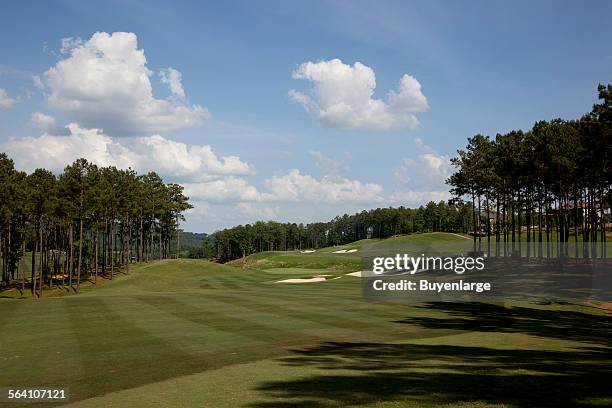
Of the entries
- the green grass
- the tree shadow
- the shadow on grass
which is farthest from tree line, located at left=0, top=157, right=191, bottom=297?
the shadow on grass

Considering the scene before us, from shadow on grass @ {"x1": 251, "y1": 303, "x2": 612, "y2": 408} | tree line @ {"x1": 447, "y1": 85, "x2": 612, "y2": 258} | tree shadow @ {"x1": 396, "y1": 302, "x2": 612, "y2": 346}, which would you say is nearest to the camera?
shadow on grass @ {"x1": 251, "y1": 303, "x2": 612, "y2": 408}

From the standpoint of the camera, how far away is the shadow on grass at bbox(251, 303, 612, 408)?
10539mm

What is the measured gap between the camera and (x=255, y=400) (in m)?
11.4

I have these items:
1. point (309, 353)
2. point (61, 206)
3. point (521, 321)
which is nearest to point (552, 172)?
point (521, 321)

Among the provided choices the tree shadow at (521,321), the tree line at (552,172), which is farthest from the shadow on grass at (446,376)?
the tree line at (552,172)

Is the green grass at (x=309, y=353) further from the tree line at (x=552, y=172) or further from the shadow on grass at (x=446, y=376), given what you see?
the tree line at (x=552, y=172)

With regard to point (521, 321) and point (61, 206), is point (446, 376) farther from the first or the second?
point (61, 206)

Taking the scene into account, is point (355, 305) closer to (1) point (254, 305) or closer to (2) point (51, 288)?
(1) point (254, 305)

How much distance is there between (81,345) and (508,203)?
69.5 metres

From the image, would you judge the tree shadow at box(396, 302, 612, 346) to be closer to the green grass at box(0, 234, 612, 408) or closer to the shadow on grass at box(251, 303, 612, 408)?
the green grass at box(0, 234, 612, 408)

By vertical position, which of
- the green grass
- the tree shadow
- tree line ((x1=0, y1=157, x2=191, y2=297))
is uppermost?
tree line ((x1=0, y1=157, x2=191, y2=297))

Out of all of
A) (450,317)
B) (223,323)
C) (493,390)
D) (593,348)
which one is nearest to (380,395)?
(493,390)

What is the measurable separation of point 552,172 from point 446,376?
53558 mm

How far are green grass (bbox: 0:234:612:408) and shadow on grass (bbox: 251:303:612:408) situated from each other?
0.14ft
